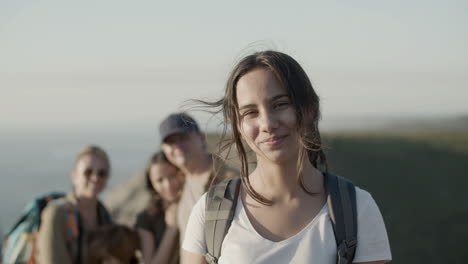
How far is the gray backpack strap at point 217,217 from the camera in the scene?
2.75 m

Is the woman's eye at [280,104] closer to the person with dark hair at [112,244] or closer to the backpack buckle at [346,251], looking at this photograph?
the backpack buckle at [346,251]

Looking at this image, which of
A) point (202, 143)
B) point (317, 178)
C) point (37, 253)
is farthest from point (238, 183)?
point (37, 253)

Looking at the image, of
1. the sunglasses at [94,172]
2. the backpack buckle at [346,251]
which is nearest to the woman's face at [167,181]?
the sunglasses at [94,172]

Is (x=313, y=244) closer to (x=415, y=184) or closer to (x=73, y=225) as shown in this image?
(x=73, y=225)

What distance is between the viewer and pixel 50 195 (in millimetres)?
5512

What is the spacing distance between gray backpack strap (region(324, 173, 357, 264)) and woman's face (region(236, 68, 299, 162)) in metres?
0.29

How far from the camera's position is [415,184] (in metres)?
20.4

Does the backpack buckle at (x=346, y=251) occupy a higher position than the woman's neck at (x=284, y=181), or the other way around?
the woman's neck at (x=284, y=181)

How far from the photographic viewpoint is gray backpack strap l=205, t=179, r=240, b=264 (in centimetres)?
275

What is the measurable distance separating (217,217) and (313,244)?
0.50 metres

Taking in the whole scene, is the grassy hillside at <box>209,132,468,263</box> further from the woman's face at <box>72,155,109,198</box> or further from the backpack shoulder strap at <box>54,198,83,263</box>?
the backpack shoulder strap at <box>54,198,83,263</box>

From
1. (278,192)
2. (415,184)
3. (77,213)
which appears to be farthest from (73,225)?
(415,184)

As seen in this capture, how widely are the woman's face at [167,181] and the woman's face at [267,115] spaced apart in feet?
8.50

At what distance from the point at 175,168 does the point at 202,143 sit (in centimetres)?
36
